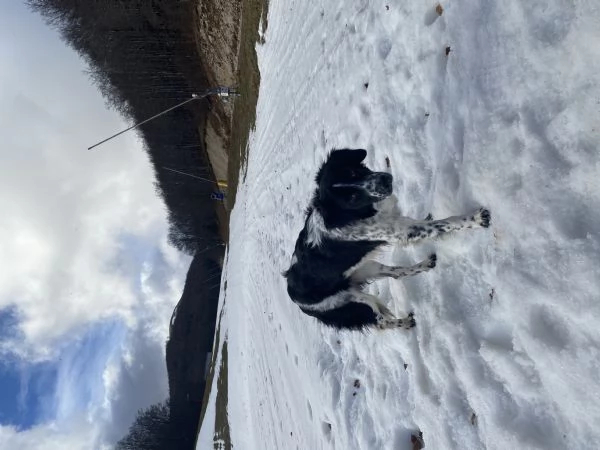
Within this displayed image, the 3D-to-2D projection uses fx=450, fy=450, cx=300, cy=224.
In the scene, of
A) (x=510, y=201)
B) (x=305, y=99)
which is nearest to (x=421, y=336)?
(x=510, y=201)

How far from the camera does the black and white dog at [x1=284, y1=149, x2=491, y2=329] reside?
3723 mm

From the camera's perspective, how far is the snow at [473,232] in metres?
2.57

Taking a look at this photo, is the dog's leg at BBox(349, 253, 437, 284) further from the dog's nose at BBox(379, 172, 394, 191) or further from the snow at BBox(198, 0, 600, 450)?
the dog's nose at BBox(379, 172, 394, 191)

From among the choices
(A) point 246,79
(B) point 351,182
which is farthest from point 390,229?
(A) point 246,79

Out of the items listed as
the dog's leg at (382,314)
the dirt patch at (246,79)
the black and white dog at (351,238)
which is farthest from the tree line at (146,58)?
the dog's leg at (382,314)

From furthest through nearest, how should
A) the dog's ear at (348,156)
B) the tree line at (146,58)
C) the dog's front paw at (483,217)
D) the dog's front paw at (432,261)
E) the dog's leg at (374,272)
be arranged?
the tree line at (146,58) → the dog's leg at (374,272) → the dog's front paw at (432,261) → the dog's ear at (348,156) → the dog's front paw at (483,217)

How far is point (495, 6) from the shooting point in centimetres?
339

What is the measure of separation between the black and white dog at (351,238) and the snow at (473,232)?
16 centimetres

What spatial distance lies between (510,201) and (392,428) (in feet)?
7.62

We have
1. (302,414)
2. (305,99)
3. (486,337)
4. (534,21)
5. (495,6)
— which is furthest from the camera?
(305,99)

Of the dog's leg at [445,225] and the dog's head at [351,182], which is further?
the dog's head at [351,182]

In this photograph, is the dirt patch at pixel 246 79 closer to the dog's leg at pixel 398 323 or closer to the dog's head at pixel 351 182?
the dog's head at pixel 351 182

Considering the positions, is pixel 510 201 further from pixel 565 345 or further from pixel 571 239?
A: pixel 565 345

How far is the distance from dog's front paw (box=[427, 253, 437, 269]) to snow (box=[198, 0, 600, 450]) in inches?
3.1
